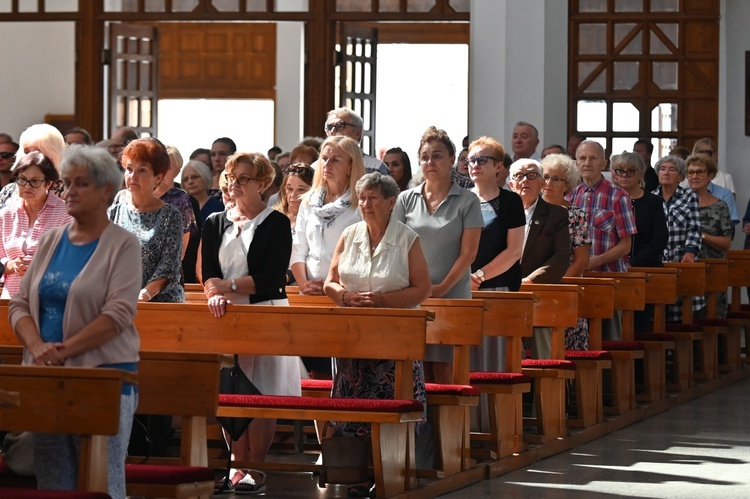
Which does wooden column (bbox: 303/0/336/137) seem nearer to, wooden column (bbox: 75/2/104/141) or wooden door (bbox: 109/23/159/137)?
wooden door (bbox: 109/23/159/137)

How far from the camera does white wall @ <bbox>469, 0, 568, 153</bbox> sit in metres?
14.3

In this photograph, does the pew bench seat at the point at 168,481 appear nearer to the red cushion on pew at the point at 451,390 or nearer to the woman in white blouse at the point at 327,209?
the red cushion on pew at the point at 451,390

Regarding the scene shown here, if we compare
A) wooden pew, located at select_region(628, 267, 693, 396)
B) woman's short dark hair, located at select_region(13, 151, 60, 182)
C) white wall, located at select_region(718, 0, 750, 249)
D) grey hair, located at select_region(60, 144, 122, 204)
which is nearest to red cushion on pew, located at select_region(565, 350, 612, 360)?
wooden pew, located at select_region(628, 267, 693, 396)

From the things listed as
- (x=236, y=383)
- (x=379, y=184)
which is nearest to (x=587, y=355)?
(x=379, y=184)

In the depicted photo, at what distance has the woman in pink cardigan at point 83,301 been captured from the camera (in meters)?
4.84

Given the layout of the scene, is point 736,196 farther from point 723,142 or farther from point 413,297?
point 413,297

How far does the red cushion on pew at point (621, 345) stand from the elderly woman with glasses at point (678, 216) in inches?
81.0

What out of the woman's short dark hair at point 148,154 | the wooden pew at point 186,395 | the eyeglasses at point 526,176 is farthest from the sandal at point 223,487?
the eyeglasses at point 526,176

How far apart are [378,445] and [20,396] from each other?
2.04 m

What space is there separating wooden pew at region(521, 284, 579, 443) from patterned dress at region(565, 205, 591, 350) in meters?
0.77

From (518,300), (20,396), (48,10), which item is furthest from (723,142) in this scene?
(20,396)

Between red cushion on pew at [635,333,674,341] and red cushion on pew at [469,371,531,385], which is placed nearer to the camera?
red cushion on pew at [469,371,531,385]

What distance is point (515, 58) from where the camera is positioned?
1441cm

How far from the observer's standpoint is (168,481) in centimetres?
508
